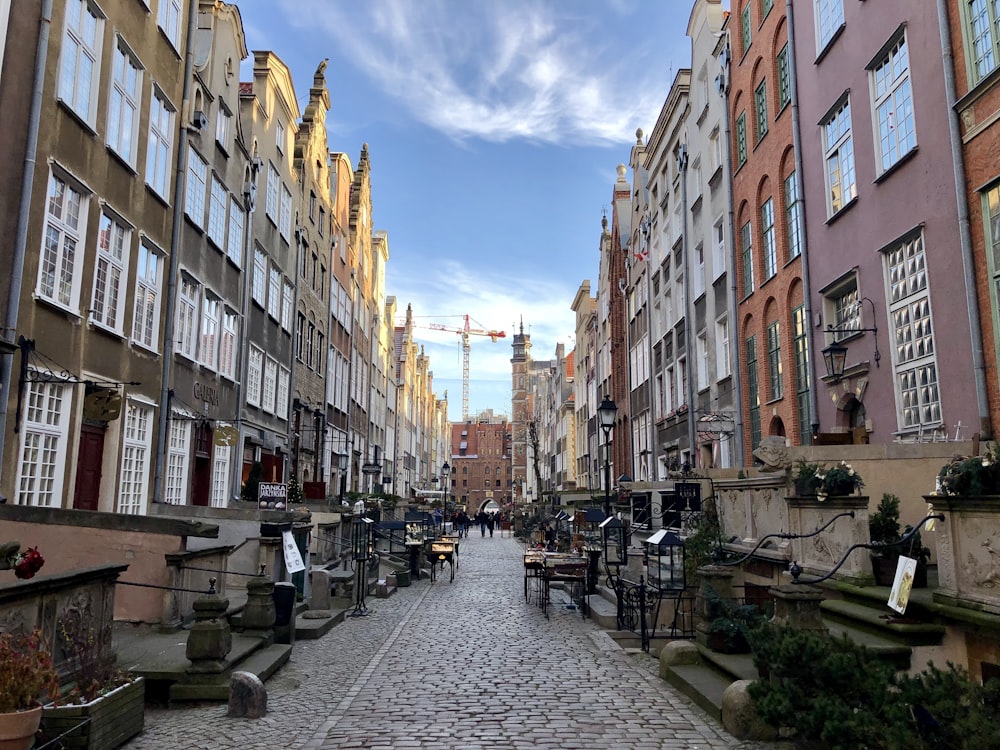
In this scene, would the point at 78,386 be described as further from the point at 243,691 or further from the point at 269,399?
the point at 269,399

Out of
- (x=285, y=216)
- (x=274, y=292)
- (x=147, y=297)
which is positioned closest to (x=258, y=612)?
(x=147, y=297)

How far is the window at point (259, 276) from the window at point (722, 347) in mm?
14711

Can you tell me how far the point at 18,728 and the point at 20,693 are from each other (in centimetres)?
21

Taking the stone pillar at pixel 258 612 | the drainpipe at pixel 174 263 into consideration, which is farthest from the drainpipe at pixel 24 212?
the drainpipe at pixel 174 263

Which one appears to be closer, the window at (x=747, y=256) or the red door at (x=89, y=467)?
the red door at (x=89, y=467)

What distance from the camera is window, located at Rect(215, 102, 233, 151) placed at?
827 inches

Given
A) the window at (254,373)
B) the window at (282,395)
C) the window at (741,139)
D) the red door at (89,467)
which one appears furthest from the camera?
the window at (282,395)

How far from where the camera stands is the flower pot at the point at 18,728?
16.3 ft

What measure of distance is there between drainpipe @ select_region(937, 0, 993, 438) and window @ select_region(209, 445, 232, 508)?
56.4 ft

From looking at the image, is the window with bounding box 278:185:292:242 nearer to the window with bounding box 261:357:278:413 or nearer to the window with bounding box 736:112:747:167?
the window with bounding box 261:357:278:413

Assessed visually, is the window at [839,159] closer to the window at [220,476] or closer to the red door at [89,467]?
the red door at [89,467]

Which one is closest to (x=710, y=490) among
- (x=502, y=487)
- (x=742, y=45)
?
(x=742, y=45)

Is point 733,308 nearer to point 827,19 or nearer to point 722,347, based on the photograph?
point 722,347

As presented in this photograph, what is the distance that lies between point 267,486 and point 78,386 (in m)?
5.22
